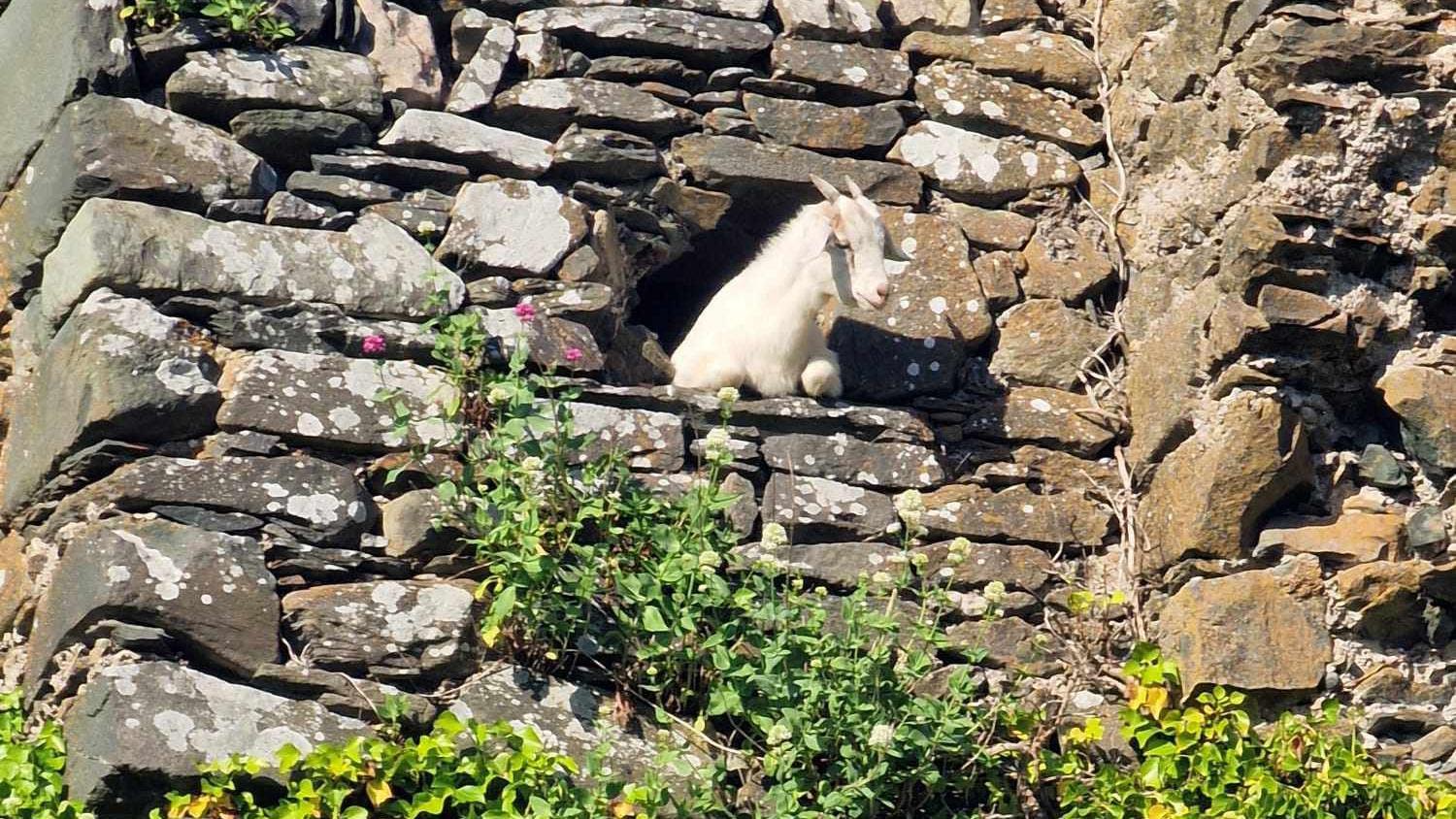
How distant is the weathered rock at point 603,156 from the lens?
275 inches

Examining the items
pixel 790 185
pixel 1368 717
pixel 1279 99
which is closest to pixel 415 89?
pixel 790 185

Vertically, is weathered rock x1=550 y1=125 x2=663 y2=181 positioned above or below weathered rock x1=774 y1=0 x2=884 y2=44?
below

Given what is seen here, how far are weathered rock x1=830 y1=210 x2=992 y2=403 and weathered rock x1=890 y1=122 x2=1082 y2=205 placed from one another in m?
0.23

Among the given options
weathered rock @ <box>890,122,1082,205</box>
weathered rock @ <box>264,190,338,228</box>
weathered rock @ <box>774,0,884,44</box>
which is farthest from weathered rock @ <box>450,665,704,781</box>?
weathered rock @ <box>774,0,884,44</box>

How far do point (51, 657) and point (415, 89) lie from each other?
8.14 feet

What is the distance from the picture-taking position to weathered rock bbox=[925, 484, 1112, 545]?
21.9 feet

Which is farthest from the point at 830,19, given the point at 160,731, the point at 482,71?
the point at 160,731

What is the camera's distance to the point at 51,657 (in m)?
5.50

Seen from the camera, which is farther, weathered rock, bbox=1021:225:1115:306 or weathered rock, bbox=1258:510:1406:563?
weathered rock, bbox=1021:225:1115:306

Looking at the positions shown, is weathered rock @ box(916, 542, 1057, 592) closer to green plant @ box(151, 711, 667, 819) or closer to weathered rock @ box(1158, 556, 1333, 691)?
Result: weathered rock @ box(1158, 556, 1333, 691)

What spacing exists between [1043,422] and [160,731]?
3316mm

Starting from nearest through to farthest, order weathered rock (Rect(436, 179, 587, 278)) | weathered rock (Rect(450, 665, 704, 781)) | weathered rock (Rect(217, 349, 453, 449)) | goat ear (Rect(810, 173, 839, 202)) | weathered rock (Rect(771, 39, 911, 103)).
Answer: weathered rock (Rect(450, 665, 704, 781)) → weathered rock (Rect(217, 349, 453, 449)) → weathered rock (Rect(436, 179, 587, 278)) → goat ear (Rect(810, 173, 839, 202)) → weathered rock (Rect(771, 39, 911, 103))

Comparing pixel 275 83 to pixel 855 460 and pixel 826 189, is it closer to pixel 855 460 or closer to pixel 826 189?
pixel 826 189

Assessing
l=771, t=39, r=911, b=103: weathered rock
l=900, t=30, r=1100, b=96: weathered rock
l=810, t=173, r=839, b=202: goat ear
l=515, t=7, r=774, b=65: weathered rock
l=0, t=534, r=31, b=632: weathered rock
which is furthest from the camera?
l=900, t=30, r=1100, b=96: weathered rock
